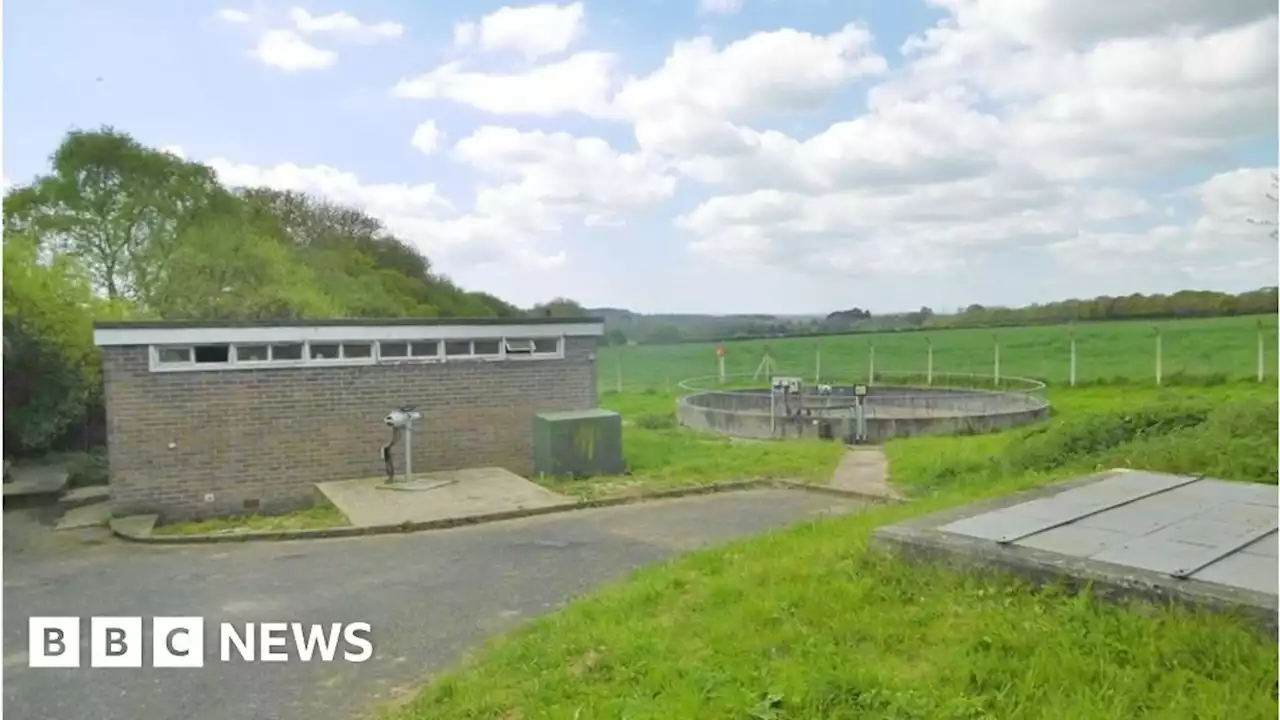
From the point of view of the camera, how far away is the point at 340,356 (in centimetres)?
874

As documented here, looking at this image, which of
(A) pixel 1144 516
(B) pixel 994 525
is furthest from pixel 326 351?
(A) pixel 1144 516

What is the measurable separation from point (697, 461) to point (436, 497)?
302 centimetres

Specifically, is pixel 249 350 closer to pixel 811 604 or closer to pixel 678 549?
pixel 678 549

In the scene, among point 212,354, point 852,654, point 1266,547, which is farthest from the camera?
point 212,354

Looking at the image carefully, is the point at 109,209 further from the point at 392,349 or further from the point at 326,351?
the point at 392,349

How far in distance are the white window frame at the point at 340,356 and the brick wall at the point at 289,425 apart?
55 millimetres

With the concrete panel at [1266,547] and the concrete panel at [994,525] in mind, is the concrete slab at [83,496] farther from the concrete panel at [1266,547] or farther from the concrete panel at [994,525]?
the concrete panel at [1266,547]

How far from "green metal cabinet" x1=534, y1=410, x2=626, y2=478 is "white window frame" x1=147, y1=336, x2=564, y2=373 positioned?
0.87 metres

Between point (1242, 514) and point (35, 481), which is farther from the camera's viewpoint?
point (35, 481)

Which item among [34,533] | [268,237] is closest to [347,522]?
[34,533]

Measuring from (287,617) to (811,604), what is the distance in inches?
102

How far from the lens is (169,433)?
802 cm

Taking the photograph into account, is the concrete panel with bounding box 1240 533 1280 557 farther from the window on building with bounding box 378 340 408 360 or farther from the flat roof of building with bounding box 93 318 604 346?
the window on building with bounding box 378 340 408 360

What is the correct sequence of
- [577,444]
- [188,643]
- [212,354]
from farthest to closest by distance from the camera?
[577,444] < [212,354] < [188,643]
